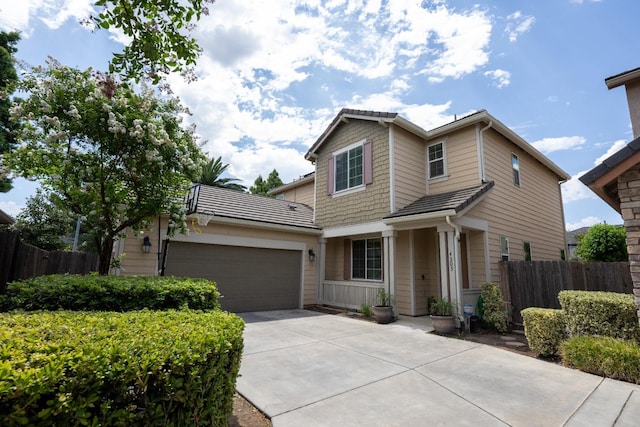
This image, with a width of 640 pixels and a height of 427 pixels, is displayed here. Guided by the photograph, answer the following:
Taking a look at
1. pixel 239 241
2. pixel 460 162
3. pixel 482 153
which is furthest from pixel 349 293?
pixel 482 153

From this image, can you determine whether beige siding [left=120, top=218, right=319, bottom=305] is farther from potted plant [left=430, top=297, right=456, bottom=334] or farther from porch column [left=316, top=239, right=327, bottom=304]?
potted plant [left=430, top=297, right=456, bottom=334]

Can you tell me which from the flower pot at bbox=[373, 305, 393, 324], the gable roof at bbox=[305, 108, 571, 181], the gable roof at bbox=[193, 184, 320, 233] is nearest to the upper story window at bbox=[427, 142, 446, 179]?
the gable roof at bbox=[305, 108, 571, 181]

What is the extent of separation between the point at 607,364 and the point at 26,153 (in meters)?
9.69

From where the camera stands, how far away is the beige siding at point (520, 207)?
9.66m

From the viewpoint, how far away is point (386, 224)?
9469 millimetres

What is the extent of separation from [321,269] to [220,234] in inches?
166

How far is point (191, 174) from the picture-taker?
608 cm

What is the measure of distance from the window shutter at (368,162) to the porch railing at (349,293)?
3586 mm

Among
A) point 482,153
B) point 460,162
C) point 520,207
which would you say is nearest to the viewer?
point 482,153

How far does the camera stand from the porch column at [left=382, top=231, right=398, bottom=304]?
9141 mm

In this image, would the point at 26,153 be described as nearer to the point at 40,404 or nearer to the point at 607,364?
the point at 40,404

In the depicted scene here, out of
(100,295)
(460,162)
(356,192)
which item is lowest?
(100,295)

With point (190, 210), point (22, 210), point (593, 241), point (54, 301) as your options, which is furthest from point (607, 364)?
point (22, 210)

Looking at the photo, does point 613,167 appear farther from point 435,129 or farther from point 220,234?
point 220,234
